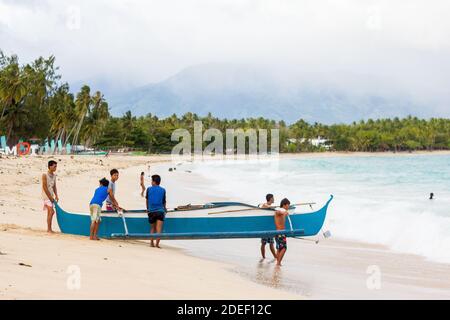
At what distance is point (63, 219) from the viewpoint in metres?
10.1

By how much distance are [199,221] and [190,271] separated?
8.99ft

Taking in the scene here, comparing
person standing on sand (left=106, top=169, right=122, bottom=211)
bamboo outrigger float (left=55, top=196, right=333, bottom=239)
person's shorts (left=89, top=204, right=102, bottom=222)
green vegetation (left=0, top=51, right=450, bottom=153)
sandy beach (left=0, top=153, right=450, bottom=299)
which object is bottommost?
sandy beach (left=0, top=153, right=450, bottom=299)

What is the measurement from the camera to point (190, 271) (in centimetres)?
757

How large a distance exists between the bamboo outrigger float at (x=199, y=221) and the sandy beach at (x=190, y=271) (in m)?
0.35

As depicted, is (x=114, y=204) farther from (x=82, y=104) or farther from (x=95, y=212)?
(x=82, y=104)

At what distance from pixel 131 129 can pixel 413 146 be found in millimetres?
87198

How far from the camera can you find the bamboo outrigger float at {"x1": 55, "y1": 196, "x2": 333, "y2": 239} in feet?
32.9

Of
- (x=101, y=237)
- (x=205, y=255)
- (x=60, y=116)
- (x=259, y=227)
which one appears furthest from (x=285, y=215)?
(x=60, y=116)

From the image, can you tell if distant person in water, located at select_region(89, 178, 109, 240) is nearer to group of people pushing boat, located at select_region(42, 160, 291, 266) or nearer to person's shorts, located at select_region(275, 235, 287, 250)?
group of people pushing boat, located at select_region(42, 160, 291, 266)

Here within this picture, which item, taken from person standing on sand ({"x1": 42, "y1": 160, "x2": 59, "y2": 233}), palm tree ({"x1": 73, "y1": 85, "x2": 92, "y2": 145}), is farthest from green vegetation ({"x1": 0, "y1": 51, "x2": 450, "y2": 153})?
person standing on sand ({"x1": 42, "y1": 160, "x2": 59, "y2": 233})

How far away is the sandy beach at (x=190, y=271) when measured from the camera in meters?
6.03

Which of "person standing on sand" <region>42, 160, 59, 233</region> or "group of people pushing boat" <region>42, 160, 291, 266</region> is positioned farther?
"person standing on sand" <region>42, 160, 59, 233</region>

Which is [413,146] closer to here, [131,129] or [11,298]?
[131,129]

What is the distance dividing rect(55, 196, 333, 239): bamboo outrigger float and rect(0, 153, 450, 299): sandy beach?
35 cm
